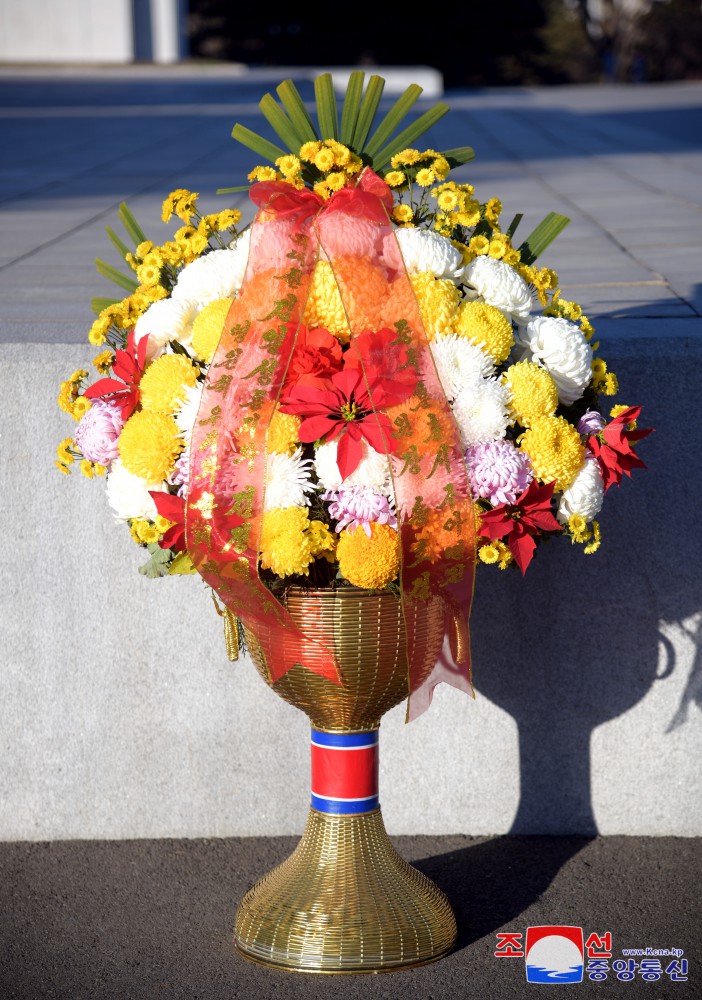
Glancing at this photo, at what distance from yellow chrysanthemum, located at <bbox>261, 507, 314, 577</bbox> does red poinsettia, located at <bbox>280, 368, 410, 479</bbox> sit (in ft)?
0.39

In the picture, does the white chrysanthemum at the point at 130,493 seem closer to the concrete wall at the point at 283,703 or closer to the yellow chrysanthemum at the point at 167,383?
the yellow chrysanthemum at the point at 167,383

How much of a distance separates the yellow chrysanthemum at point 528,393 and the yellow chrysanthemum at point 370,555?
1.10ft

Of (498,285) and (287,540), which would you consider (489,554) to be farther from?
(498,285)

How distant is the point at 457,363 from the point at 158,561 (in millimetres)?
746

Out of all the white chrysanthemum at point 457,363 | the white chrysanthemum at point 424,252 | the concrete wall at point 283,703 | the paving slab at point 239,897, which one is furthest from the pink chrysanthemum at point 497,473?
the paving slab at point 239,897

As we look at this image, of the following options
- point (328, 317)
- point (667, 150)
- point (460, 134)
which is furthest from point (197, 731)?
point (460, 134)

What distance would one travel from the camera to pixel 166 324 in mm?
2549

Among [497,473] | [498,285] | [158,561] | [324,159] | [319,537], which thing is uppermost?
[324,159]

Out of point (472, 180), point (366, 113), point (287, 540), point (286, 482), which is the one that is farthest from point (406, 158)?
point (472, 180)

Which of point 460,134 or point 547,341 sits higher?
point 460,134

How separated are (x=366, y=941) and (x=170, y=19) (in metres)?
29.3

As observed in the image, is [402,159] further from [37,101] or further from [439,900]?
[37,101]

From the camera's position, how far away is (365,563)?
92.9 inches

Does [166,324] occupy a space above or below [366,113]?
below
